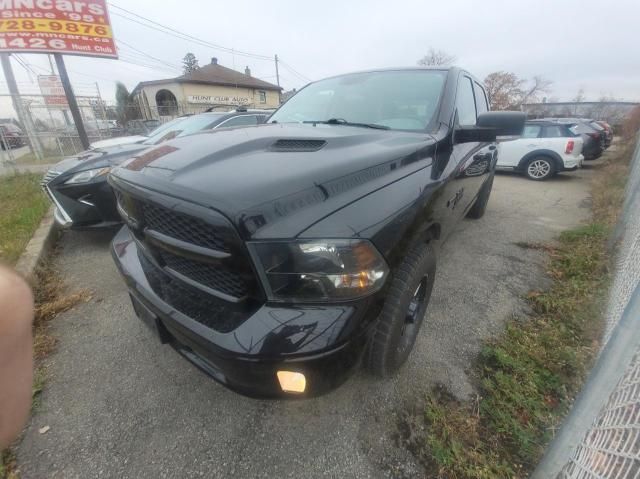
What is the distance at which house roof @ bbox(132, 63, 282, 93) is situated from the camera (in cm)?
2974

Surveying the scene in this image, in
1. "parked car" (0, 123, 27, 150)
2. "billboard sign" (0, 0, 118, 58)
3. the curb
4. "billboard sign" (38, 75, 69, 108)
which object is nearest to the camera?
the curb

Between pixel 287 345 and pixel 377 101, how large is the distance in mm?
2008

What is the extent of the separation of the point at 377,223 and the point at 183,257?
Answer: 2.79ft

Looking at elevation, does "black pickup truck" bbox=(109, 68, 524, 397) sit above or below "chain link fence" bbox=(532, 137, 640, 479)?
above

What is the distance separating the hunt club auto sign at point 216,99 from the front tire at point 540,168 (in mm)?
30269

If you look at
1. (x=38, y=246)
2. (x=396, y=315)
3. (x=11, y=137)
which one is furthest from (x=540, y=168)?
(x=11, y=137)

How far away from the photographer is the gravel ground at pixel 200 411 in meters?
1.43

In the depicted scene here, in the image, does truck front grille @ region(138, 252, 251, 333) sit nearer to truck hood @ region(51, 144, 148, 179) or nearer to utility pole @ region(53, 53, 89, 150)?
truck hood @ region(51, 144, 148, 179)

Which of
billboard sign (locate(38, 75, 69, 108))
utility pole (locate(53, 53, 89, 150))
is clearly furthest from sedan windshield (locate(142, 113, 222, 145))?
billboard sign (locate(38, 75, 69, 108))

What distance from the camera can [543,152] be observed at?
7961 mm

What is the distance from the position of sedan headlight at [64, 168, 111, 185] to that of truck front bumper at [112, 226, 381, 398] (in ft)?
9.09

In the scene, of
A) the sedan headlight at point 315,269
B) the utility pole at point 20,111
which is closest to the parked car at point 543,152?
the sedan headlight at point 315,269

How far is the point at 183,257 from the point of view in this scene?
1.30 meters

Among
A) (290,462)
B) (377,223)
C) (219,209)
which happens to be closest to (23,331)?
(219,209)
